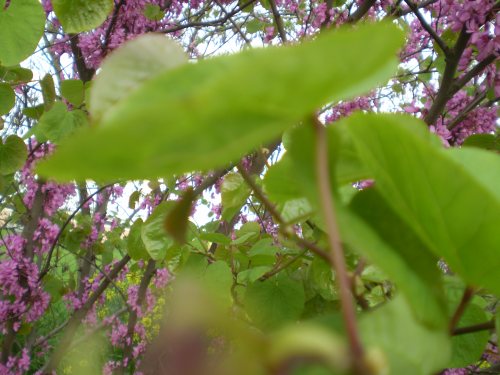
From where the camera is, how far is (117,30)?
1.63m

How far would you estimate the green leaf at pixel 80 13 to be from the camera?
2.95 feet

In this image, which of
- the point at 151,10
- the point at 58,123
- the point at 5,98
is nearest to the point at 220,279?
the point at 58,123

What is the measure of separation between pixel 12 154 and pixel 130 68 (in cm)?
146

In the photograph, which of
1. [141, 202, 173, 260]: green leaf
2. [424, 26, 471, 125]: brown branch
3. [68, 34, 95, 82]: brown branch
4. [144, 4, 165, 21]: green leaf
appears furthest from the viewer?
[68, 34, 95, 82]: brown branch

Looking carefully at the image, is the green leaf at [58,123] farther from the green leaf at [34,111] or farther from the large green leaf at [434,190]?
the large green leaf at [434,190]

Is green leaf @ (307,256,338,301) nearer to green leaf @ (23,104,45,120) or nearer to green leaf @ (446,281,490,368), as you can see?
green leaf @ (446,281,490,368)

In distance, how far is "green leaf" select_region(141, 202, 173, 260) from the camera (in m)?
0.81

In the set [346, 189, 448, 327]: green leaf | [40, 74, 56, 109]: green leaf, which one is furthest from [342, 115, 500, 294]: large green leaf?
[40, 74, 56, 109]: green leaf

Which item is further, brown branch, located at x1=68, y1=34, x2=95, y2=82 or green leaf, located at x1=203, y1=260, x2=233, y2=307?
brown branch, located at x1=68, y1=34, x2=95, y2=82

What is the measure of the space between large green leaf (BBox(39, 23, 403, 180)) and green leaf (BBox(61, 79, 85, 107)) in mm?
1259

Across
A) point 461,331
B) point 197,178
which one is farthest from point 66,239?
point 461,331

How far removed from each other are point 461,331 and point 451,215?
5.0 inches

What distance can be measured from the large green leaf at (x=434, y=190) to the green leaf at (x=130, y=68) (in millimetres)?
90

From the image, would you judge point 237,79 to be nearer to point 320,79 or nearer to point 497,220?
point 320,79
